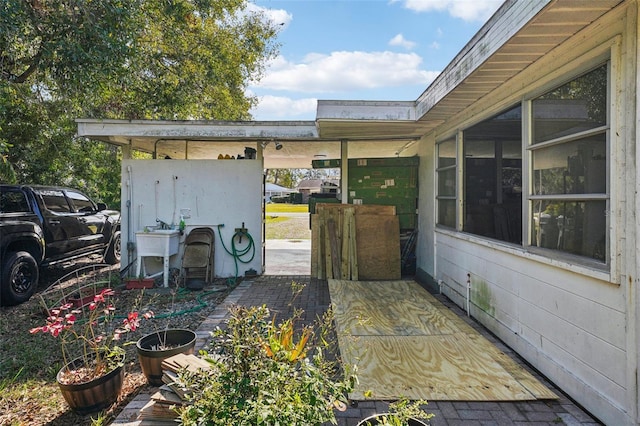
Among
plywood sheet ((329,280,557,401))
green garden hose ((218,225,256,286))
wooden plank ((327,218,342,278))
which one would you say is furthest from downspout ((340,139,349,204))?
plywood sheet ((329,280,557,401))

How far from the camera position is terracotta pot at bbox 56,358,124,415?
235cm

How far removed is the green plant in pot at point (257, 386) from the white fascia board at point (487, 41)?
226 centimetres

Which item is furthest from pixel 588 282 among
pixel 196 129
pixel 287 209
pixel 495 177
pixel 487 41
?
pixel 287 209

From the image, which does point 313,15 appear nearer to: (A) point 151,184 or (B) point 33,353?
(A) point 151,184

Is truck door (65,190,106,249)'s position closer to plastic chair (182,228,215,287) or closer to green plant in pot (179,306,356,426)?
plastic chair (182,228,215,287)

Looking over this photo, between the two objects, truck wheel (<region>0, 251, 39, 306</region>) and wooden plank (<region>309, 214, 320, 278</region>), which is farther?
wooden plank (<region>309, 214, 320, 278</region>)

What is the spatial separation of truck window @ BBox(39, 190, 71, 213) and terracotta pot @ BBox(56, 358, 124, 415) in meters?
4.39

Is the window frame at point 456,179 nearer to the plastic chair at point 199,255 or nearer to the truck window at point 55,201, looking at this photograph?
the plastic chair at point 199,255

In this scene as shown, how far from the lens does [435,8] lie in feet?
17.5

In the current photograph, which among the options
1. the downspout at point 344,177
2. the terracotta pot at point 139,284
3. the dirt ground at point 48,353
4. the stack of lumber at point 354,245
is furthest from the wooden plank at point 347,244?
the terracotta pot at point 139,284

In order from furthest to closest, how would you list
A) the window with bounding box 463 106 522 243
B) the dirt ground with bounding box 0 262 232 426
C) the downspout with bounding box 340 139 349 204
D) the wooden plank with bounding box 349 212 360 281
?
the downspout with bounding box 340 139 349 204, the wooden plank with bounding box 349 212 360 281, the window with bounding box 463 106 522 243, the dirt ground with bounding box 0 262 232 426

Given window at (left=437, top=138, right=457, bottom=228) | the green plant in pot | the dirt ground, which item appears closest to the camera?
the green plant in pot

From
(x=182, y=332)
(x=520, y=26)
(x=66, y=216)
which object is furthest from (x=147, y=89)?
(x=520, y=26)

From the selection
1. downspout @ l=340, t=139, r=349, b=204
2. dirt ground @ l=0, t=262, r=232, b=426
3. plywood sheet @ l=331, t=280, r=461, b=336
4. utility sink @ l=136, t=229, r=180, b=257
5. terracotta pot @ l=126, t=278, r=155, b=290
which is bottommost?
dirt ground @ l=0, t=262, r=232, b=426
